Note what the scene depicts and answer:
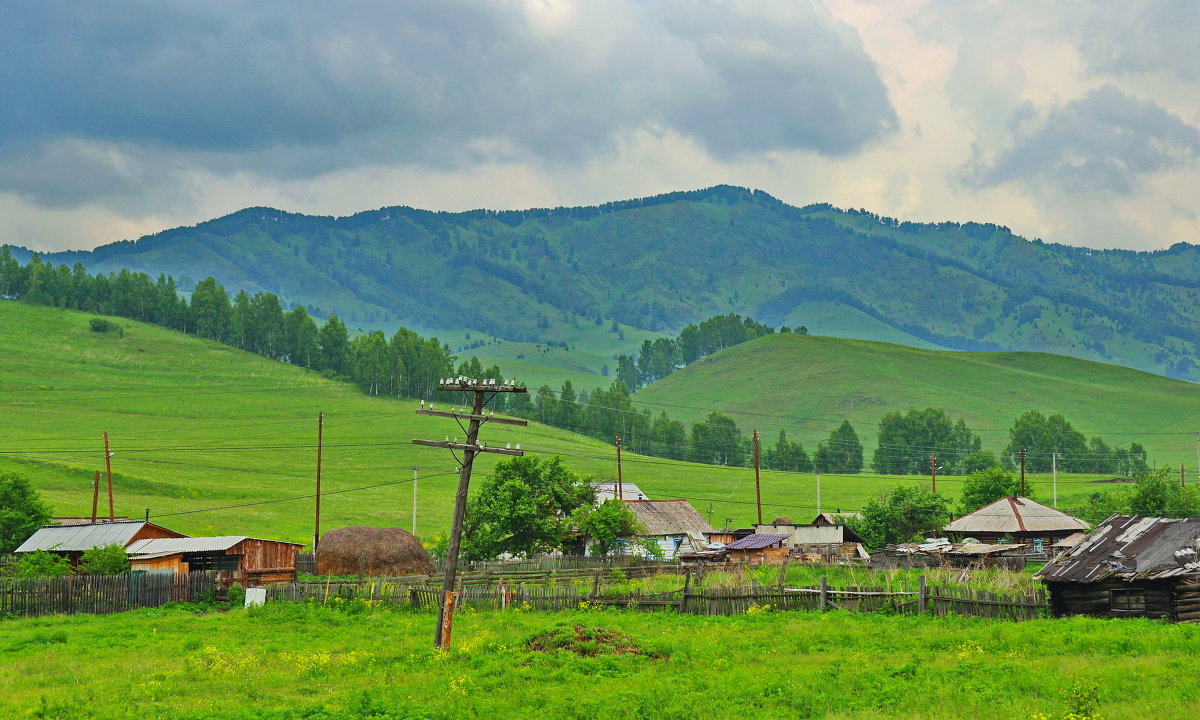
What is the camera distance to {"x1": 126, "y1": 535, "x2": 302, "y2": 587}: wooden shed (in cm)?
5347

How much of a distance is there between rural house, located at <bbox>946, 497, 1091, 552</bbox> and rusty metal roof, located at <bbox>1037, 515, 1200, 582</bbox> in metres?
39.2

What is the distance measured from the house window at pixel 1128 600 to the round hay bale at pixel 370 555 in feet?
124

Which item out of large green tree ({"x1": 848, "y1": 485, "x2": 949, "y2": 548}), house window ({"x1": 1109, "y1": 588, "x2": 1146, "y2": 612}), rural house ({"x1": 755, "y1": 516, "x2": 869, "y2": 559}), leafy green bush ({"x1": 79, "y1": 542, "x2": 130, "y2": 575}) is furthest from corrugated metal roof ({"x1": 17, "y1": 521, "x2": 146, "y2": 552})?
large green tree ({"x1": 848, "y1": 485, "x2": 949, "y2": 548})

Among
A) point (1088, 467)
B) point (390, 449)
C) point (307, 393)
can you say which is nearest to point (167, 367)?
point (307, 393)

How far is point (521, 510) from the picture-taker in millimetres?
69875

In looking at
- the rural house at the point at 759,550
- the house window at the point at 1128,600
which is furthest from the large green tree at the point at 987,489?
the house window at the point at 1128,600

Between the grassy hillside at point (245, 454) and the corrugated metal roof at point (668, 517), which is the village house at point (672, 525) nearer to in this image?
the corrugated metal roof at point (668, 517)

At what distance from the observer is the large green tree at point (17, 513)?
63281mm

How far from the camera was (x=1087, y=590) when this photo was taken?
36.3 metres

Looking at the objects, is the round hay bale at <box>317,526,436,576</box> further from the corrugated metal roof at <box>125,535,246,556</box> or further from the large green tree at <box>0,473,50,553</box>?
the large green tree at <box>0,473,50,553</box>

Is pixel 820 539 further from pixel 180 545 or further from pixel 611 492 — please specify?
pixel 180 545

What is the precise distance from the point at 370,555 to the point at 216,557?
9.54 metres

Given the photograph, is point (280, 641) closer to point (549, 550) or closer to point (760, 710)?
point (760, 710)

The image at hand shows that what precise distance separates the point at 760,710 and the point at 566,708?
429cm
